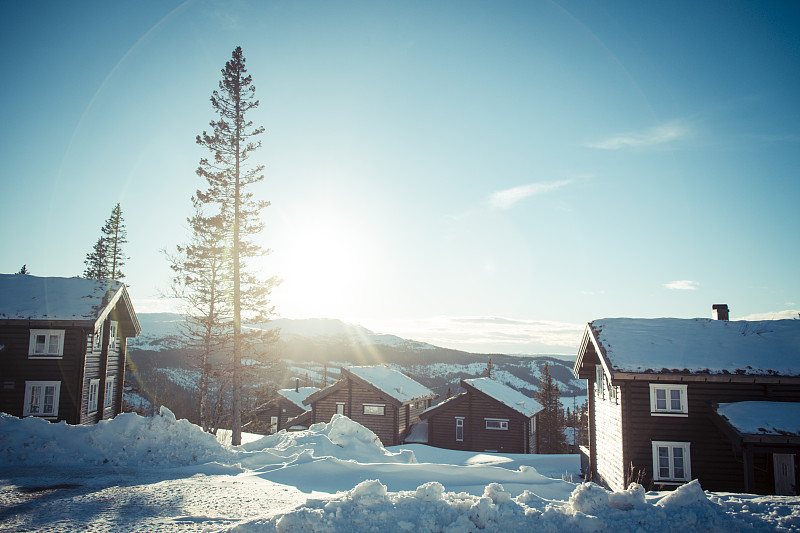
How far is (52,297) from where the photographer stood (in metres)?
21.9

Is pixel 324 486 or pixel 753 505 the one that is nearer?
pixel 753 505

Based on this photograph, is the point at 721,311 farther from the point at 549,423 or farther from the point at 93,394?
the point at 549,423

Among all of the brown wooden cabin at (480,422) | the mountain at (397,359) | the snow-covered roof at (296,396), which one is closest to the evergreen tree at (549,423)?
the brown wooden cabin at (480,422)

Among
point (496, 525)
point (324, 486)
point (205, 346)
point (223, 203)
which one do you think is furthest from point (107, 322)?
point (496, 525)

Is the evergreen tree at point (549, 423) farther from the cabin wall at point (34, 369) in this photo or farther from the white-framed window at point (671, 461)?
the cabin wall at point (34, 369)

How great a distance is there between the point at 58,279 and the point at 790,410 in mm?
32201

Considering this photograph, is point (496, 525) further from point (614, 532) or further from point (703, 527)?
point (703, 527)

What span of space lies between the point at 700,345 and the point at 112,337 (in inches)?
1123

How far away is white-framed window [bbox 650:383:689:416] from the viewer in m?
16.4

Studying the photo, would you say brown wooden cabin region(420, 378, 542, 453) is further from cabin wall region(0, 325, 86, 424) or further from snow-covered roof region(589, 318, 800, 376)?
cabin wall region(0, 325, 86, 424)

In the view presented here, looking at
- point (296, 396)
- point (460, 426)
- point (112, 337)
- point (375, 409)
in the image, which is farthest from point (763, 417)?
point (296, 396)

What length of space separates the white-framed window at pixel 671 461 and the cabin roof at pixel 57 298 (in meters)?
24.2

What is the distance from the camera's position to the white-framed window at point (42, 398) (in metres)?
20.5

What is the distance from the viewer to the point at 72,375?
21062 mm
